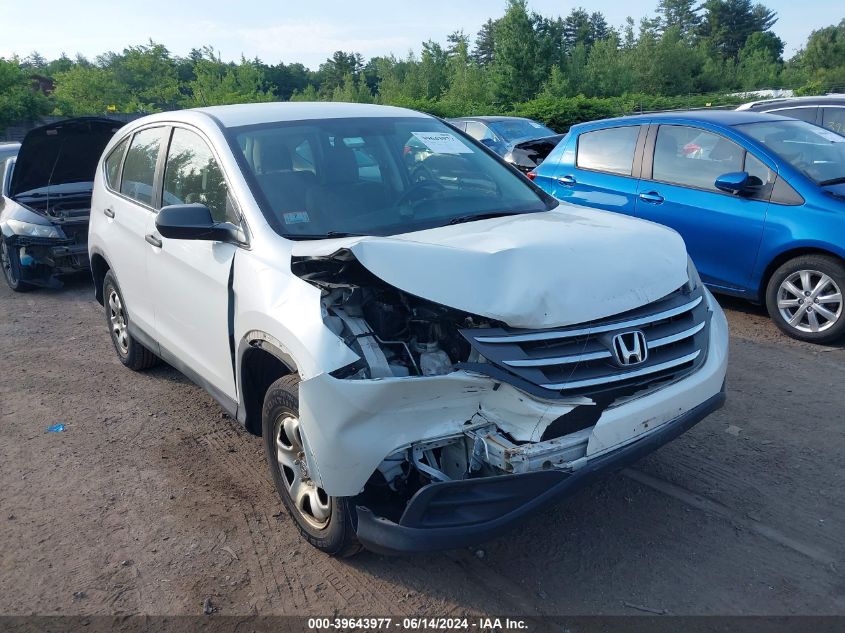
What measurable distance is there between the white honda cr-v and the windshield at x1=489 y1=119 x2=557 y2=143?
34.6 feet

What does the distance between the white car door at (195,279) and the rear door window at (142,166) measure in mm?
250

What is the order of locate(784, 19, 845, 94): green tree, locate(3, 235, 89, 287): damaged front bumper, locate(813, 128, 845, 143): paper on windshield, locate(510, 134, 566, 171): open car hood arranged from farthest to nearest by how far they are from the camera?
1. locate(784, 19, 845, 94): green tree
2. locate(510, 134, 566, 171): open car hood
3. locate(3, 235, 89, 287): damaged front bumper
4. locate(813, 128, 845, 143): paper on windshield

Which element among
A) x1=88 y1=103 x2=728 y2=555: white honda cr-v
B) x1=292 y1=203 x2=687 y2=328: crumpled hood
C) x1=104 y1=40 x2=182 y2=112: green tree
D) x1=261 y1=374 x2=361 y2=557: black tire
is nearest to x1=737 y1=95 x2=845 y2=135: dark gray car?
x1=88 y1=103 x2=728 y2=555: white honda cr-v

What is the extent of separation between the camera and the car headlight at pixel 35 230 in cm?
809

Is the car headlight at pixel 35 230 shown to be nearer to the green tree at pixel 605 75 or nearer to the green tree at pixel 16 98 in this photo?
the green tree at pixel 16 98

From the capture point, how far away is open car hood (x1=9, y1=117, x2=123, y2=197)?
813 cm

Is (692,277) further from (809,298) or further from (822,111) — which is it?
(822,111)

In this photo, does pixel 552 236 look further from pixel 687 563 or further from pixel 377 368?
pixel 687 563

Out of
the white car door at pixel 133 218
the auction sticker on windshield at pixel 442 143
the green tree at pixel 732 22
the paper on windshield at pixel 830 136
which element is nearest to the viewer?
the auction sticker on windshield at pixel 442 143

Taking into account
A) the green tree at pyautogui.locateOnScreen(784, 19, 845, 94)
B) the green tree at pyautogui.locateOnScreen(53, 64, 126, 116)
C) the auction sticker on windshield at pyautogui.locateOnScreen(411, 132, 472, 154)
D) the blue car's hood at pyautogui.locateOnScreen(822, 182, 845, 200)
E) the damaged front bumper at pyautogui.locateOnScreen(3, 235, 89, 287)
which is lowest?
the damaged front bumper at pyautogui.locateOnScreen(3, 235, 89, 287)

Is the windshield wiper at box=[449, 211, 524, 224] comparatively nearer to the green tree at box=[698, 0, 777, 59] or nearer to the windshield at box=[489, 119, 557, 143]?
the windshield at box=[489, 119, 557, 143]

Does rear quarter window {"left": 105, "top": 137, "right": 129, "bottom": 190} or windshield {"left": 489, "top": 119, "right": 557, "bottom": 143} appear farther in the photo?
windshield {"left": 489, "top": 119, "right": 557, "bottom": 143}

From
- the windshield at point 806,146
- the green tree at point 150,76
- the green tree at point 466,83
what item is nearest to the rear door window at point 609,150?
the windshield at point 806,146

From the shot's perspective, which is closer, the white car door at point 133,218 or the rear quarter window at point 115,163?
the white car door at point 133,218
